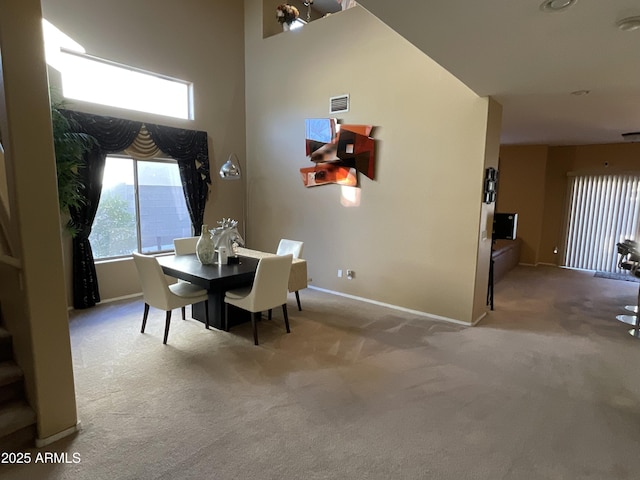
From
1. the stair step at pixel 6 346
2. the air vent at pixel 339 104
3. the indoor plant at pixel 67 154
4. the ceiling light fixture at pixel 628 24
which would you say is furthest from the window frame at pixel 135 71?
the ceiling light fixture at pixel 628 24

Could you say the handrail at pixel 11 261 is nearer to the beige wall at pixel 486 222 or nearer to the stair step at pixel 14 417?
the stair step at pixel 14 417

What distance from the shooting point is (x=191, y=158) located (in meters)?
5.60

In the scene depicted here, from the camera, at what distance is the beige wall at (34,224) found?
6.21 feet

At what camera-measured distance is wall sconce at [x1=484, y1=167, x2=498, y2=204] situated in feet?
13.1

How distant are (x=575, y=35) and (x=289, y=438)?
10.3ft

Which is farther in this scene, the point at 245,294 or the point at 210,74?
the point at 210,74

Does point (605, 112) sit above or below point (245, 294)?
above

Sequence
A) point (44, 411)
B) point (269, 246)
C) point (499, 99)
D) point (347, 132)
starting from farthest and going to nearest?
point (269, 246), point (347, 132), point (499, 99), point (44, 411)

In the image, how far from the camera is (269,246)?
630cm

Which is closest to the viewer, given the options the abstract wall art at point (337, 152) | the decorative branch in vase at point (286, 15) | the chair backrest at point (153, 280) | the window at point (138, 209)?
the chair backrest at point (153, 280)

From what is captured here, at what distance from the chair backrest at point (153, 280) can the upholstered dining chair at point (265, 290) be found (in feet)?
1.98

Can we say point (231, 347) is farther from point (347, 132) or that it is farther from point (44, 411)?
point (347, 132)

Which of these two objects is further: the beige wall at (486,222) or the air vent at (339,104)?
the air vent at (339,104)

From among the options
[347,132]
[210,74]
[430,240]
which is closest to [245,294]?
[430,240]
